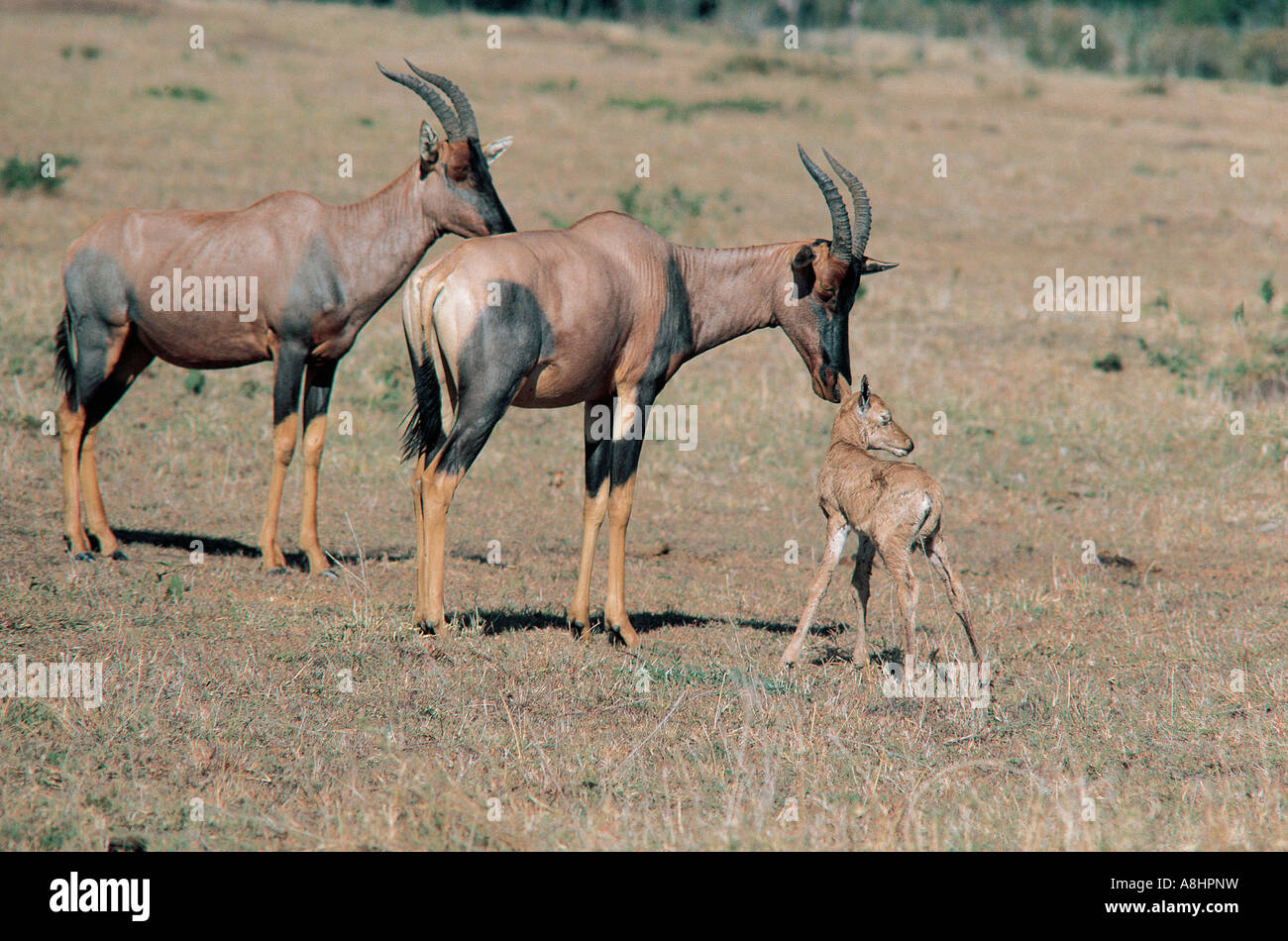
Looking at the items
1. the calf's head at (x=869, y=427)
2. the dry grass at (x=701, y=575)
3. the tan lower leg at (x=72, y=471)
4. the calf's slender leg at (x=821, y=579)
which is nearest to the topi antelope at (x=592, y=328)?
the calf's head at (x=869, y=427)

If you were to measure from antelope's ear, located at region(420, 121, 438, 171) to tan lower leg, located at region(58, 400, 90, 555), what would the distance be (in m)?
2.83

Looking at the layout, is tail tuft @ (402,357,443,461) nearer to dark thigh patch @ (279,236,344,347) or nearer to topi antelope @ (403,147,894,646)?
topi antelope @ (403,147,894,646)

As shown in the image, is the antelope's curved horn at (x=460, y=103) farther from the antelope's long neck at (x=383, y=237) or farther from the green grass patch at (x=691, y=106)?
the green grass patch at (x=691, y=106)

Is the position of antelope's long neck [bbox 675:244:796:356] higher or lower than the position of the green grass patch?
lower

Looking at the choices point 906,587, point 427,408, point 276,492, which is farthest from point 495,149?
point 906,587

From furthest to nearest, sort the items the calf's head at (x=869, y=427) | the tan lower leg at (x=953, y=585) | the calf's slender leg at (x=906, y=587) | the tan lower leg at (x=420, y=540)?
the calf's head at (x=869, y=427) → the tan lower leg at (x=420, y=540) → the tan lower leg at (x=953, y=585) → the calf's slender leg at (x=906, y=587)

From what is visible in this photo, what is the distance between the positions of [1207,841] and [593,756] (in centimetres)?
242

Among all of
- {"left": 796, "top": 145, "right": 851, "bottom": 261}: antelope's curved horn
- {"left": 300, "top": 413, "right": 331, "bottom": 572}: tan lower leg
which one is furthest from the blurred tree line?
{"left": 796, "top": 145, "right": 851, "bottom": 261}: antelope's curved horn

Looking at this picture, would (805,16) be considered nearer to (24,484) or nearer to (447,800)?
(24,484)

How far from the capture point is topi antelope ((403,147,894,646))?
7.41 meters

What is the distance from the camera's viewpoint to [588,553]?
26.7 feet

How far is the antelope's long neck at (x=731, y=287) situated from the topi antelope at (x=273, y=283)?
142 cm

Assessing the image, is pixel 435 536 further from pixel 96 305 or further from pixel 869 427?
pixel 96 305

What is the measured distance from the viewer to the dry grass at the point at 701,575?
5.64 m
